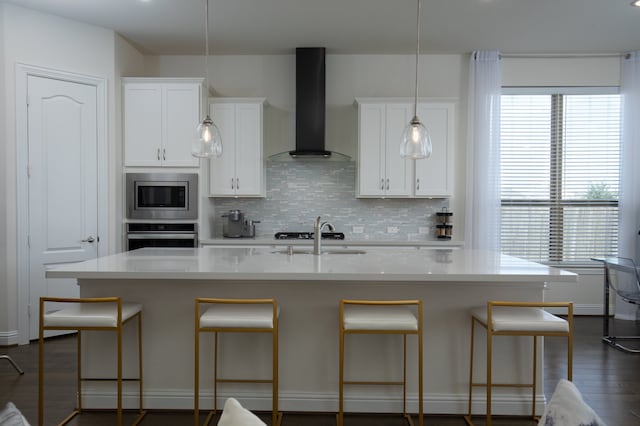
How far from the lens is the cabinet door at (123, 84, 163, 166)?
4.53 m

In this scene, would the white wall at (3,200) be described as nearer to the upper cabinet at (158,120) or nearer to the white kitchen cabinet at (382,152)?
the upper cabinet at (158,120)

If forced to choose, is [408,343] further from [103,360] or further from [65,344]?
[65,344]

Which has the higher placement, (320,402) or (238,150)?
(238,150)

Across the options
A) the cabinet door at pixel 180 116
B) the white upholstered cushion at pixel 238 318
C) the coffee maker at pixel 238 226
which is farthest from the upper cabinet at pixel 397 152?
the white upholstered cushion at pixel 238 318

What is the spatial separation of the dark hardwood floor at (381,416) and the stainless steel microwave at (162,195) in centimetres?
140

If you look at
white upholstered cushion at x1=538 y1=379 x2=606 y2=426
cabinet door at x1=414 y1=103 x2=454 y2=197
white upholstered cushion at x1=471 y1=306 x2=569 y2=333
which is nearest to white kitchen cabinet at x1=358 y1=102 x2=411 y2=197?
cabinet door at x1=414 y1=103 x2=454 y2=197

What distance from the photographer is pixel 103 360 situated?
8.87ft

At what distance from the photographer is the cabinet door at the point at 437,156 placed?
479 centimetres

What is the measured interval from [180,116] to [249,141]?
2.51ft

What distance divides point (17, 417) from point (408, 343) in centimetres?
223

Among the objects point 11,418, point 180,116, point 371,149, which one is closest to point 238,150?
point 180,116

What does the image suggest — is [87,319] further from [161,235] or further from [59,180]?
[59,180]

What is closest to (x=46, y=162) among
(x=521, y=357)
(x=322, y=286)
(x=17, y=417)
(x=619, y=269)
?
(x=322, y=286)

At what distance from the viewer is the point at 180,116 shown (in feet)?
14.9
